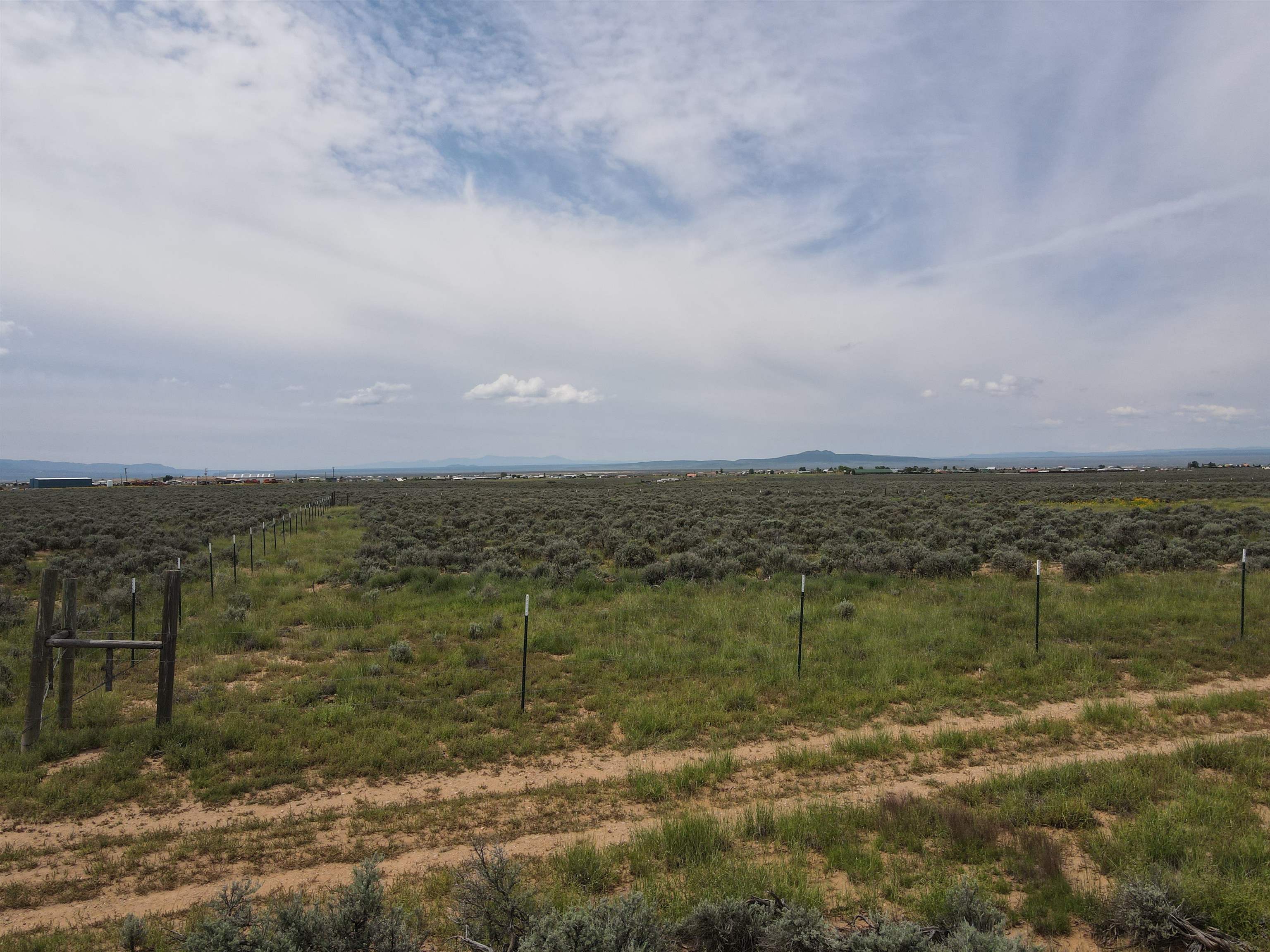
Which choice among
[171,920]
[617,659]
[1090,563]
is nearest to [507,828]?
[171,920]

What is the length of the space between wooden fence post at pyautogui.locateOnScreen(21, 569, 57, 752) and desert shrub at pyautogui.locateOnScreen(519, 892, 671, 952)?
24.1ft

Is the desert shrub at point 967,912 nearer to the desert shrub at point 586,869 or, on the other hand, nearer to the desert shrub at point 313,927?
the desert shrub at point 586,869

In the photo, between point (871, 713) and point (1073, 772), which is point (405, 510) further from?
point (1073, 772)

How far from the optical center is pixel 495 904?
4348 millimetres

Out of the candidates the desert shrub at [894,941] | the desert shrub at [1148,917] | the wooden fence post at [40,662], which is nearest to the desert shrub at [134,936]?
the wooden fence post at [40,662]

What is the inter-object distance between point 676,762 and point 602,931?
3784 millimetres

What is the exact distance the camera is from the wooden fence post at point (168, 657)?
805cm

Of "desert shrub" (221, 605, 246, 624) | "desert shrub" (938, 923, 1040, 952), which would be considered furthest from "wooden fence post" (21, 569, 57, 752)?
"desert shrub" (938, 923, 1040, 952)

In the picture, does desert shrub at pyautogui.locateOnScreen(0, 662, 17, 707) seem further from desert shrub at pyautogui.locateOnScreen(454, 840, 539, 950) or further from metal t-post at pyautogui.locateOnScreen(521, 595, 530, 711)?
desert shrub at pyautogui.locateOnScreen(454, 840, 539, 950)

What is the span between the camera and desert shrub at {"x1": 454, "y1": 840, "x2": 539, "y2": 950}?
13.6ft

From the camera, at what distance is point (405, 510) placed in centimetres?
3919

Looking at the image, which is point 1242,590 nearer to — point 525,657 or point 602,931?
point 525,657

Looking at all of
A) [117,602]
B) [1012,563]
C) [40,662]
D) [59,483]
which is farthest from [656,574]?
[59,483]

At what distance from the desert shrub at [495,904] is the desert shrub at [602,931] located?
Result: 0.81 ft
